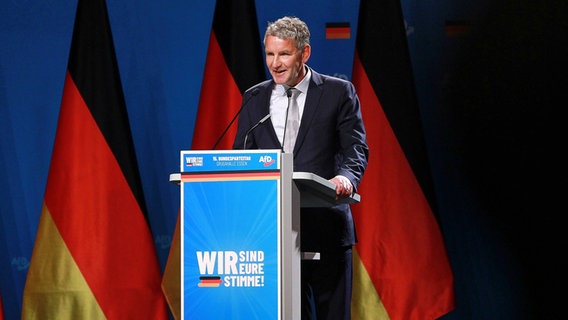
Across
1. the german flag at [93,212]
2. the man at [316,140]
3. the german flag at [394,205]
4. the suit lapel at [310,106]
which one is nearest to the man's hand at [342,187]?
the man at [316,140]

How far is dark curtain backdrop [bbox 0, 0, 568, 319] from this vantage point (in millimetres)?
4266

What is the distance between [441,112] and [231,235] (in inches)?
100

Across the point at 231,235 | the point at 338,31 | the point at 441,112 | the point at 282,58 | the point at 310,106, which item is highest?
the point at 338,31

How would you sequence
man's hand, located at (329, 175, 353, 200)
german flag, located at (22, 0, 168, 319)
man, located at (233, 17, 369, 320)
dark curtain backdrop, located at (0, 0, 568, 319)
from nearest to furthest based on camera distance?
man's hand, located at (329, 175, 353, 200) < man, located at (233, 17, 369, 320) < german flag, located at (22, 0, 168, 319) < dark curtain backdrop, located at (0, 0, 568, 319)

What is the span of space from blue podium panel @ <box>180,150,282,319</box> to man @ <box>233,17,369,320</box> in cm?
35

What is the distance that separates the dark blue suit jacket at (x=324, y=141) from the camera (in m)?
2.58

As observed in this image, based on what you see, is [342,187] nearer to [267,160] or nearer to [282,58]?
[267,160]

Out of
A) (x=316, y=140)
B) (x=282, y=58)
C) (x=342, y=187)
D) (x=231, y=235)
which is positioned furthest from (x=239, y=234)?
(x=282, y=58)

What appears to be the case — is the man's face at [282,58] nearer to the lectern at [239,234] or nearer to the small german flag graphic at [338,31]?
the lectern at [239,234]

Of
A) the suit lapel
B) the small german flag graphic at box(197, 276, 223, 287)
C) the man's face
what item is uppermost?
the man's face

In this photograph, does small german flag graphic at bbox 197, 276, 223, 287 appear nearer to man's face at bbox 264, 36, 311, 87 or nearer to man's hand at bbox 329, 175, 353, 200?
man's hand at bbox 329, 175, 353, 200

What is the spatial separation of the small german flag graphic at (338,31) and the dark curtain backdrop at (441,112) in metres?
0.03

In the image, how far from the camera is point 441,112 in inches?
174

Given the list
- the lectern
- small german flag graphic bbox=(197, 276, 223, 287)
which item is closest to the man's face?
the lectern
